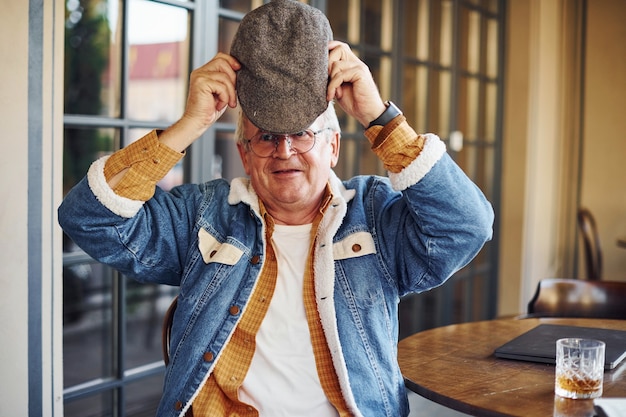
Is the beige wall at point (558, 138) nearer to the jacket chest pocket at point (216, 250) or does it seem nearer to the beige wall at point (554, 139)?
the beige wall at point (554, 139)

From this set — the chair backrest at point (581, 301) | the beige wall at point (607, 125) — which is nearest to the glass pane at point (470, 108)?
the beige wall at point (607, 125)

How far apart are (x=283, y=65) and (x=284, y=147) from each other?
193mm

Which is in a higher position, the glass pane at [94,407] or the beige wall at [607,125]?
the beige wall at [607,125]

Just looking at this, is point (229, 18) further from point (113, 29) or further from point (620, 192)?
point (620, 192)

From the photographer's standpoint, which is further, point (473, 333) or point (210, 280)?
point (473, 333)

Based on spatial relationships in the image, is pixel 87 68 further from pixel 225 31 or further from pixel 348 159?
pixel 225 31

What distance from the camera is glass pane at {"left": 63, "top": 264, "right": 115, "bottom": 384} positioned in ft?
14.4

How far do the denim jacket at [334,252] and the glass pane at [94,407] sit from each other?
1.01m

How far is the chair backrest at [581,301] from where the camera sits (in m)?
2.38

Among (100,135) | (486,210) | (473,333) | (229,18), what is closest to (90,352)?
(100,135)

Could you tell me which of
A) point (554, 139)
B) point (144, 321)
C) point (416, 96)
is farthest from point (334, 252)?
point (144, 321)

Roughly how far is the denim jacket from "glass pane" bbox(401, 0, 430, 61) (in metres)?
2.59

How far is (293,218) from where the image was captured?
66.4 inches

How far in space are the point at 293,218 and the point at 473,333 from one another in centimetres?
59
